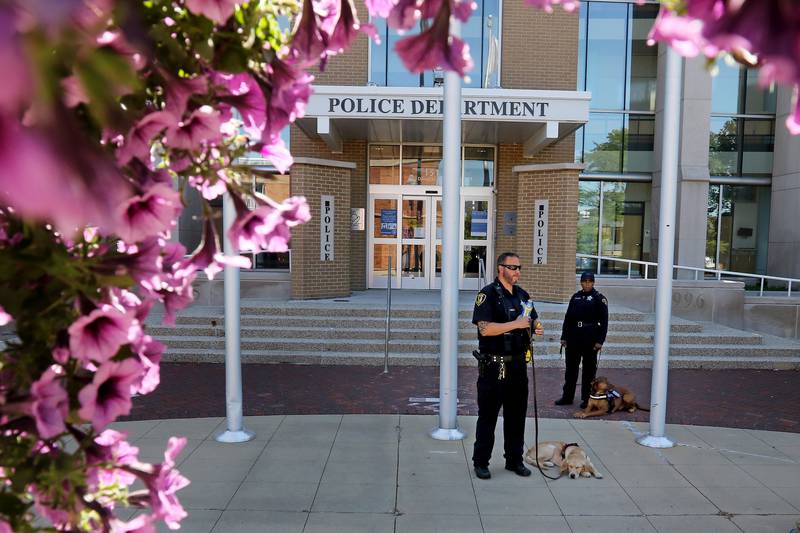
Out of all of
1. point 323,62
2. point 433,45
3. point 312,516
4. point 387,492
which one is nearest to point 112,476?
point 323,62

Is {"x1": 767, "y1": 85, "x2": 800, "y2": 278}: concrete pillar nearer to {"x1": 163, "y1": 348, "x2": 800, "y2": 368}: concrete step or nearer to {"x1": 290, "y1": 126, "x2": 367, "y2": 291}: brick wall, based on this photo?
{"x1": 163, "y1": 348, "x2": 800, "y2": 368}: concrete step

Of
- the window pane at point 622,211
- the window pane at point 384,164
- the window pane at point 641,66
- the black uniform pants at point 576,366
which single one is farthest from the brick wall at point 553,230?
the window pane at point 641,66

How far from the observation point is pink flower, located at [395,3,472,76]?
1266mm

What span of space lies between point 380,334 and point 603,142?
37.7ft

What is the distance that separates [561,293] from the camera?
41.8ft

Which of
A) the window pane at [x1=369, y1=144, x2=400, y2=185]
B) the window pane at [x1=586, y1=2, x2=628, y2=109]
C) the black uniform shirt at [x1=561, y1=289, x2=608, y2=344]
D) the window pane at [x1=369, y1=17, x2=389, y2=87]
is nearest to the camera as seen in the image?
the black uniform shirt at [x1=561, y1=289, x2=608, y2=344]

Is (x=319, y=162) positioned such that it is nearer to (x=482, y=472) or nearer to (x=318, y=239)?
(x=318, y=239)

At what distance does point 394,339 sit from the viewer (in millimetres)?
10992

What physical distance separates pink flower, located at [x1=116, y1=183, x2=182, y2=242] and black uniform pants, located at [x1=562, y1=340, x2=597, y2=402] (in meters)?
7.34

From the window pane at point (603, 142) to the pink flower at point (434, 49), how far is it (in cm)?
1873

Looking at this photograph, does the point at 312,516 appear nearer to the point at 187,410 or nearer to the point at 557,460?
the point at 557,460

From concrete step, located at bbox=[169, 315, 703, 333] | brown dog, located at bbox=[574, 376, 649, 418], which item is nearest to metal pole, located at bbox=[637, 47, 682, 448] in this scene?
brown dog, located at bbox=[574, 376, 649, 418]

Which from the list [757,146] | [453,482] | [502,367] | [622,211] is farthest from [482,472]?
[757,146]

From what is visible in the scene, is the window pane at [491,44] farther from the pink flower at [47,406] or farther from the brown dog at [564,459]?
the pink flower at [47,406]
